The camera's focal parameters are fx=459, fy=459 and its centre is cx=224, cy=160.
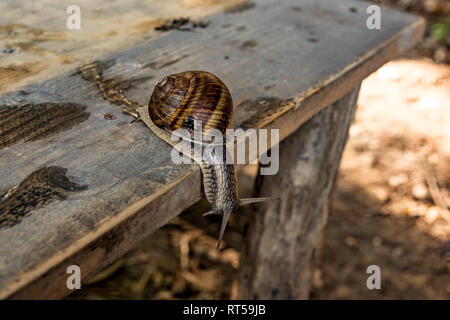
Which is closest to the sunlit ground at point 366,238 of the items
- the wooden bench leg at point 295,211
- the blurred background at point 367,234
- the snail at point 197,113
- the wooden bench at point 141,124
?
the blurred background at point 367,234

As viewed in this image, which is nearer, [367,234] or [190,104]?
[190,104]

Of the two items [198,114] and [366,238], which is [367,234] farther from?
[198,114]

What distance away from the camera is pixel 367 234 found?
96.5 inches

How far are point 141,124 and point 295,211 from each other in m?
0.81

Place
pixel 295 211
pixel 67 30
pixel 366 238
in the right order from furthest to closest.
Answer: pixel 366 238, pixel 295 211, pixel 67 30

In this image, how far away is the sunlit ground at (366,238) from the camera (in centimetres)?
214

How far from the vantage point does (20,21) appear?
1395 millimetres

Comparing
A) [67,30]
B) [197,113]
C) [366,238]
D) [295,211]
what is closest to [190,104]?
[197,113]

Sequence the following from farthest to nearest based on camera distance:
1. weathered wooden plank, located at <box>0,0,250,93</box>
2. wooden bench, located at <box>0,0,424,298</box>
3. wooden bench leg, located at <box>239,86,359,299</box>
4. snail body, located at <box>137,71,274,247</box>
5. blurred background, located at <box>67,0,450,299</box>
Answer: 1. blurred background, located at <box>67,0,450,299</box>
2. wooden bench leg, located at <box>239,86,359,299</box>
3. weathered wooden plank, located at <box>0,0,250,93</box>
4. snail body, located at <box>137,71,274,247</box>
5. wooden bench, located at <box>0,0,424,298</box>

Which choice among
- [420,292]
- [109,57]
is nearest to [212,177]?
[109,57]

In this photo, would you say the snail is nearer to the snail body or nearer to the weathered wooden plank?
the snail body

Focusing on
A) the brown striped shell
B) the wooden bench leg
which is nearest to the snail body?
the brown striped shell

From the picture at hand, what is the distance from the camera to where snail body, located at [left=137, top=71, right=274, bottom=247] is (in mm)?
944

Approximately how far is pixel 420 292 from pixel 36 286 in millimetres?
1972
